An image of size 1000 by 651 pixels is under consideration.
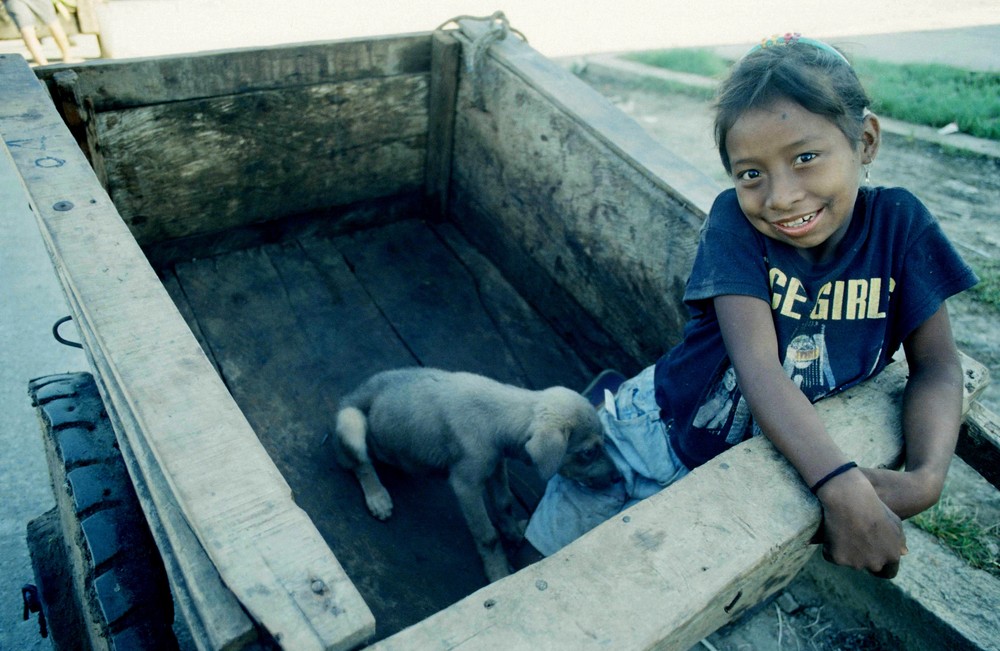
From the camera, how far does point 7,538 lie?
327 centimetres

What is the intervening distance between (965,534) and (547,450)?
1939 millimetres

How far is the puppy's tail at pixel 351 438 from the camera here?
2.84 m

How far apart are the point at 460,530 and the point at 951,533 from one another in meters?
2.05

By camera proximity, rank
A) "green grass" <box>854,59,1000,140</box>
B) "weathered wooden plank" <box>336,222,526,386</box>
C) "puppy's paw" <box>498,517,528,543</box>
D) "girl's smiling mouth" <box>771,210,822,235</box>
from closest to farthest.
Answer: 1. "girl's smiling mouth" <box>771,210,822,235</box>
2. "puppy's paw" <box>498,517,528,543</box>
3. "weathered wooden plank" <box>336,222,526,386</box>
4. "green grass" <box>854,59,1000,140</box>

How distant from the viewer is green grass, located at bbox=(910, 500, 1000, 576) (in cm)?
306

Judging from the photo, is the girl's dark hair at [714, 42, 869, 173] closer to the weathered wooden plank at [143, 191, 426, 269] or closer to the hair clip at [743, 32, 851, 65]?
the hair clip at [743, 32, 851, 65]

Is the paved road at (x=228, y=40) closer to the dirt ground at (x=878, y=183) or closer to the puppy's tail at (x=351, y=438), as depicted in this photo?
the puppy's tail at (x=351, y=438)

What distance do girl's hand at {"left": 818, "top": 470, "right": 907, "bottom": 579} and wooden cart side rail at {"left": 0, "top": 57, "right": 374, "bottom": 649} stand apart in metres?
0.98

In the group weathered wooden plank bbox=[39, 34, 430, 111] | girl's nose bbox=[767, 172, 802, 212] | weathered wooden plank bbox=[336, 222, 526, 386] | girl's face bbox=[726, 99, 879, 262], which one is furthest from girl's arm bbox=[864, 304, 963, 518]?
weathered wooden plank bbox=[39, 34, 430, 111]

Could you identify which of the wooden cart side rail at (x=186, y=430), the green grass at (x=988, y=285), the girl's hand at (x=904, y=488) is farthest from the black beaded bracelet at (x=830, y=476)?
the green grass at (x=988, y=285)

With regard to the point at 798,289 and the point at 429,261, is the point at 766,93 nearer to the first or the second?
the point at 798,289

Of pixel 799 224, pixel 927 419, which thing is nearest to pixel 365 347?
pixel 799 224

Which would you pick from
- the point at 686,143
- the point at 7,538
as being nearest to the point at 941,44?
the point at 686,143

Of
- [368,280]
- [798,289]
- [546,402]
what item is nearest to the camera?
[798,289]
